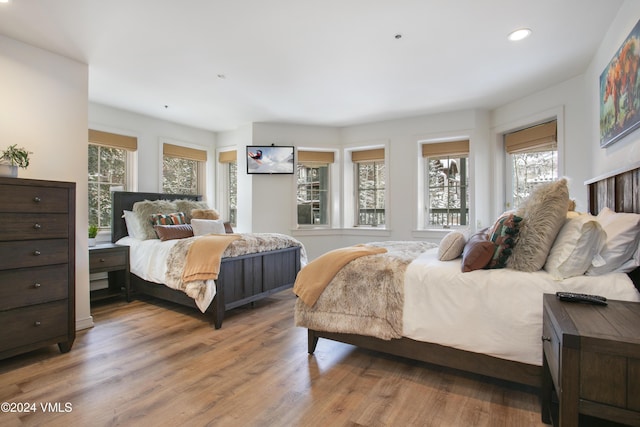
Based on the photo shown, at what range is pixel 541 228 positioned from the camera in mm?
1752

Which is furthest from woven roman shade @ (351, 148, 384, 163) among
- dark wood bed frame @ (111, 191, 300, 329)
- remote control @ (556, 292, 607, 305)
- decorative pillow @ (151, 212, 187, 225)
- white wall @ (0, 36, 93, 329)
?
remote control @ (556, 292, 607, 305)

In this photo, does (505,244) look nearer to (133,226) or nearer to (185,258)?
(185,258)

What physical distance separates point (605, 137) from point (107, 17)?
3867 mm

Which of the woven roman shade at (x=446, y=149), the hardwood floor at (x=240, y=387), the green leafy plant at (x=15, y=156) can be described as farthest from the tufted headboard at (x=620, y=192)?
the green leafy plant at (x=15, y=156)

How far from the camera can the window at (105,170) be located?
4184mm

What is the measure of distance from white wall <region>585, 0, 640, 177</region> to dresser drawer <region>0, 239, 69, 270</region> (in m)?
3.88

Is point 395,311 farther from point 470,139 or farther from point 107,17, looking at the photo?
point 470,139

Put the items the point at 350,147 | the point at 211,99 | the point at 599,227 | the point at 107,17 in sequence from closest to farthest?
the point at 599,227
the point at 107,17
the point at 211,99
the point at 350,147

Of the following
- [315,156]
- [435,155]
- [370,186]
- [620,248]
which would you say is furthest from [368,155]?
[620,248]

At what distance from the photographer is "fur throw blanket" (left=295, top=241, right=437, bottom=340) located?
203 centimetres

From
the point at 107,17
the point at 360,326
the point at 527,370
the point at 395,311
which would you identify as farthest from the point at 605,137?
the point at 107,17

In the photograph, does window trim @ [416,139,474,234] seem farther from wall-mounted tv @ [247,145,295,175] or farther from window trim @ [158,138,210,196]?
window trim @ [158,138,210,196]

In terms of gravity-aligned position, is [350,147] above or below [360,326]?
above

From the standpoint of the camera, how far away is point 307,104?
430 centimetres
